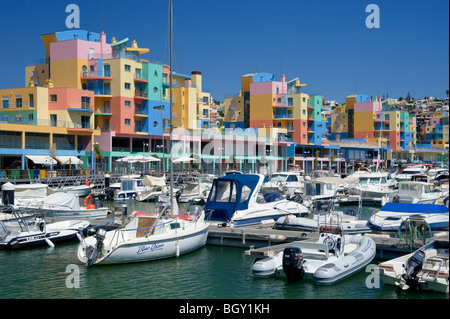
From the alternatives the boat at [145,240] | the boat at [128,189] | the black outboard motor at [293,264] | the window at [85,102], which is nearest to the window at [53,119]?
the window at [85,102]

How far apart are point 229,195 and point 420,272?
1231 cm

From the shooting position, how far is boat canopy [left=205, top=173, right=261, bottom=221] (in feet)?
84.6

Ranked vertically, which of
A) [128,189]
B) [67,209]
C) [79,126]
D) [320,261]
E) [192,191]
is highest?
[79,126]

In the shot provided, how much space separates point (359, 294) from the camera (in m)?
15.7

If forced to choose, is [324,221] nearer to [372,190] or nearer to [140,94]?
[372,190]

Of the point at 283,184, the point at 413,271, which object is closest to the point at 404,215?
the point at 413,271

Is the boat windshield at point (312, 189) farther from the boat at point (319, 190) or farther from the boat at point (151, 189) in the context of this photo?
the boat at point (151, 189)

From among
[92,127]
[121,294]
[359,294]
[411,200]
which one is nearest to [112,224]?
[121,294]

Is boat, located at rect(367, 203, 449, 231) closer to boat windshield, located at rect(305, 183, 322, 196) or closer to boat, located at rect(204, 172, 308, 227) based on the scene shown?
boat, located at rect(204, 172, 308, 227)

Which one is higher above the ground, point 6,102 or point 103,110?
point 6,102

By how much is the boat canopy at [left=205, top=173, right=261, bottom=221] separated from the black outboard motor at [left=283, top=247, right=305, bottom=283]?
9214 millimetres

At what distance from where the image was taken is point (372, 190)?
43375 millimetres
